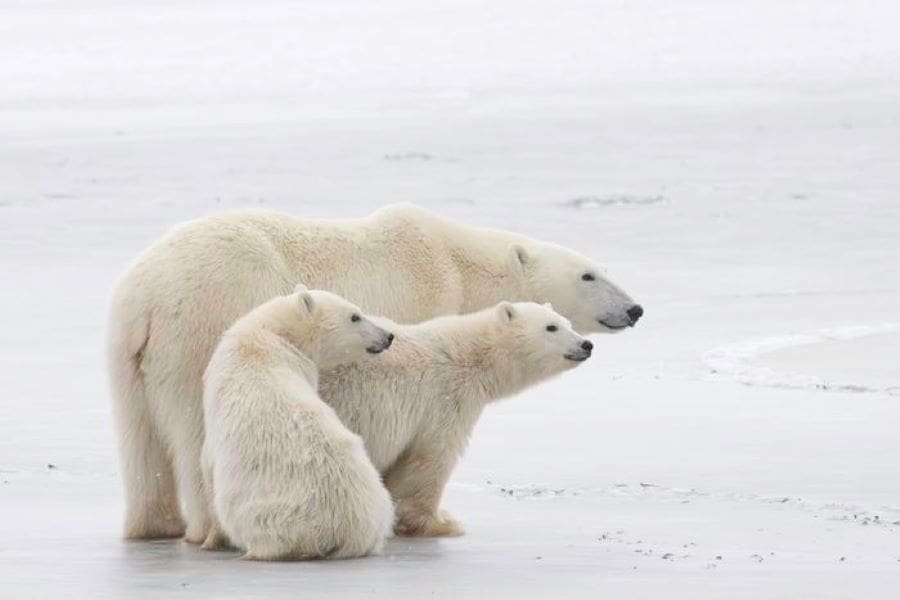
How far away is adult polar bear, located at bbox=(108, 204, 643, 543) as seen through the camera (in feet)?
18.5

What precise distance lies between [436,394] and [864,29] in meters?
25.3

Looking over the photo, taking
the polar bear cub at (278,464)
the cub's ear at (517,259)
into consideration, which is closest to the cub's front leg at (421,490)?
the polar bear cub at (278,464)

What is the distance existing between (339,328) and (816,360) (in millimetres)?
3554

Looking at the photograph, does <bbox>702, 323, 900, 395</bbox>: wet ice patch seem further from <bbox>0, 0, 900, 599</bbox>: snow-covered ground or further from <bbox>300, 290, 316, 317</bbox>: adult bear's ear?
<bbox>300, 290, 316, 317</bbox>: adult bear's ear

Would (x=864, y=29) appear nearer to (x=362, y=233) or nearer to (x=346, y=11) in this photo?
(x=346, y=11)

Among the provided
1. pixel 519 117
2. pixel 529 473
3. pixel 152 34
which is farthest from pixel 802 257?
pixel 152 34

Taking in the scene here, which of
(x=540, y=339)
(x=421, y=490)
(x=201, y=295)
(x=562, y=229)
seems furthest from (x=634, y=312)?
(x=562, y=229)

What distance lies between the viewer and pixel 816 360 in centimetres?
855

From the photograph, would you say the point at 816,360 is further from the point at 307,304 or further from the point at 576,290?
the point at 307,304

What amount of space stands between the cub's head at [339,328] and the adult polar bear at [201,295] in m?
0.27

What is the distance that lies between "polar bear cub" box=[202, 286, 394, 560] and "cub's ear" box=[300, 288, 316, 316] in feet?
0.33

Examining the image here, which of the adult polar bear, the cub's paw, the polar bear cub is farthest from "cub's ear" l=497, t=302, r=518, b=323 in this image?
the polar bear cub

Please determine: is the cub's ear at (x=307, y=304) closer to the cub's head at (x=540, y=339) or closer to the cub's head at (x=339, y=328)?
the cub's head at (x=339, y=328)

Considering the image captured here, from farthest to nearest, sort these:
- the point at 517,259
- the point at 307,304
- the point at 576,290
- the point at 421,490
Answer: the point at 576,290 → the point at 517,259 → the point at 421,490 → the point at 307,304
